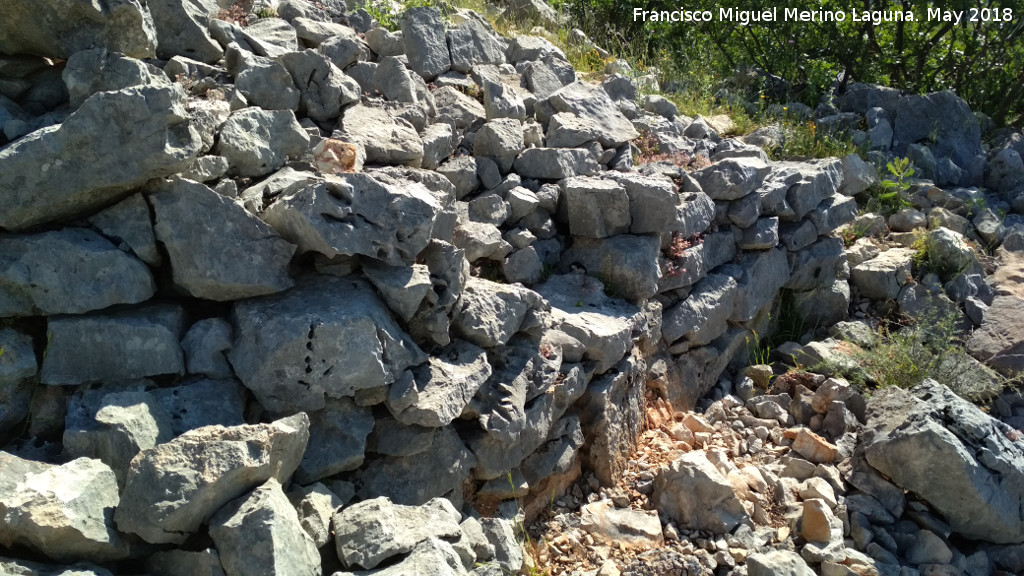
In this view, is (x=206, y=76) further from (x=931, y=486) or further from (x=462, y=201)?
(x=931, y=486)

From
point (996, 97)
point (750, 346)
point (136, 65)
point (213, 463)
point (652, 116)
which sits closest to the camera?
point (213, 463)

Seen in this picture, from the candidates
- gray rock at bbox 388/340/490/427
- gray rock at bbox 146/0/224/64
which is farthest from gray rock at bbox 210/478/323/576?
gray rock at bbox 146/0/224/64

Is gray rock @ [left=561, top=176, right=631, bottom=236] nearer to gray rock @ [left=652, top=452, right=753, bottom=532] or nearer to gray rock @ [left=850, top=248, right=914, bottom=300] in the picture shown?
gray rock @ [left=652, top=452, right=753, bottom=532]

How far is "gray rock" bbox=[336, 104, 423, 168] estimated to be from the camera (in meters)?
5.57

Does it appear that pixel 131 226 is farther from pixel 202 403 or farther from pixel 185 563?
pixel 185 563

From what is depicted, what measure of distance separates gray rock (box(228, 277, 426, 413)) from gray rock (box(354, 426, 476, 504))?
476 mm

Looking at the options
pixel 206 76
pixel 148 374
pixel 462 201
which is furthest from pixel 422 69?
pixel 148 374

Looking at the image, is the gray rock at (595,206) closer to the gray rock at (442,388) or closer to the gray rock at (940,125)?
the gray rock at (442,388)

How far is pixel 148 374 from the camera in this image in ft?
13.4

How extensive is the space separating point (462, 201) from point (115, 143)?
8.11 feet

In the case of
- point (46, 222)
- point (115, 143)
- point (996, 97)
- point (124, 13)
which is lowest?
point (996, 97)

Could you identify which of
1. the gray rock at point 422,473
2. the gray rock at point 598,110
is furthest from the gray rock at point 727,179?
the gray rock at point 422,473

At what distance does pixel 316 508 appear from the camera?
394 centimetres

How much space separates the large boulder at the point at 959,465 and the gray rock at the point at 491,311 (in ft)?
8.76
